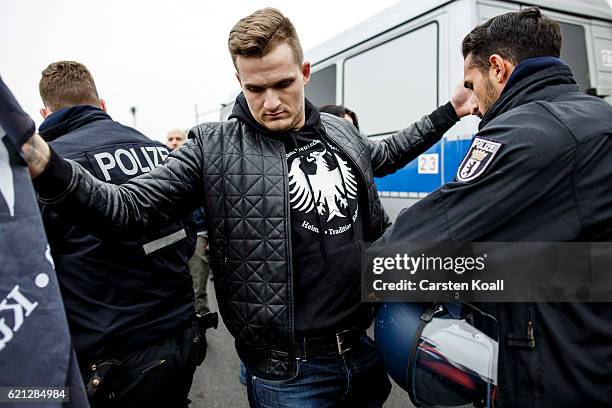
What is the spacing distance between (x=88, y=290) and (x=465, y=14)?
2775 millimetres

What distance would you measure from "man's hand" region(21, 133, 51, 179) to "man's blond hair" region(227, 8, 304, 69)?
616 millimetres

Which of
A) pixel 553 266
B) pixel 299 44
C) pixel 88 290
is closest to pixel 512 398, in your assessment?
pixel 553 266

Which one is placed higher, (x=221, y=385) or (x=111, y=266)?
(x=111, y=266)

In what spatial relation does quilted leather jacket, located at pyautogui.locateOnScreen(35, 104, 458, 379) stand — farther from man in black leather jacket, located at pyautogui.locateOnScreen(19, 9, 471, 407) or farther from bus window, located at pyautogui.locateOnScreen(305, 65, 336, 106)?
bus window, located at pyautogui.locateOnScreen(305, 65, 336, 106)

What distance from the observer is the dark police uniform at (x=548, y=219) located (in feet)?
3.30

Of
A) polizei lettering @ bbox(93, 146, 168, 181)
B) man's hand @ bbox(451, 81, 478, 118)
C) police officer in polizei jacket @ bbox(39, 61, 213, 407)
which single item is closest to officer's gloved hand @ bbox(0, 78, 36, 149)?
police officer in polizei jacket @ bbox(39, 61, 213, 407)

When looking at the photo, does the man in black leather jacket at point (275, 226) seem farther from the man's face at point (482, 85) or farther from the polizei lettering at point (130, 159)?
the man's face at point (482, 85)

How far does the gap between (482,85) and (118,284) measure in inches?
54.4

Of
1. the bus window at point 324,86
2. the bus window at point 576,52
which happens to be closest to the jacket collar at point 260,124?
the bus window at point 576,52

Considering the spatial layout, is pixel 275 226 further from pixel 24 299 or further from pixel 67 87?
pixel 67 87

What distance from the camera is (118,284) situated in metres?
1.55

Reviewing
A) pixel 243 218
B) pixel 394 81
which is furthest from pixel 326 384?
pixel 394 81

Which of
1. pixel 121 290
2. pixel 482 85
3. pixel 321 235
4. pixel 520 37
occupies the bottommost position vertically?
pixel 121 290

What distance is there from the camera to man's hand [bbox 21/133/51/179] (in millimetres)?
850
